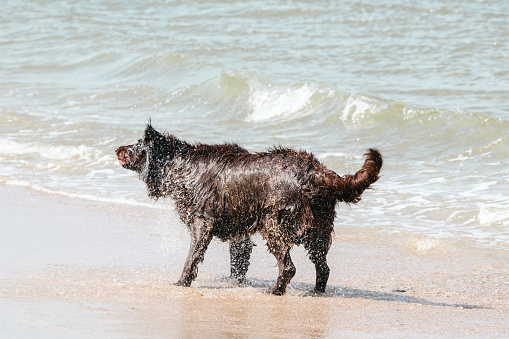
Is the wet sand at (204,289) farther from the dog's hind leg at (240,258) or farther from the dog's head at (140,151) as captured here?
the dog's head at (140,151)

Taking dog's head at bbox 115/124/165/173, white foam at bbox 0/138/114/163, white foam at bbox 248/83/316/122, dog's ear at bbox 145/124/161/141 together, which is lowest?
white foam at bbox 0/138/114/163

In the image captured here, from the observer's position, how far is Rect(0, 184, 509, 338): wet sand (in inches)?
202

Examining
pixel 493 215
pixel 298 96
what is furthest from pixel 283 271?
pixel 298 96

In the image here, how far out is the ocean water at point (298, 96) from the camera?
973 cm

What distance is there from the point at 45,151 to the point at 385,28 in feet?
41.3

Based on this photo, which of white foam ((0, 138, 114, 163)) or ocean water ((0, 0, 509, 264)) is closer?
ocean water ((0, 0, 509, 264))

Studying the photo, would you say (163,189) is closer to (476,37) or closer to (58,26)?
(476,37)

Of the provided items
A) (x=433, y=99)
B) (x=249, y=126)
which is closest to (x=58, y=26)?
(x=249, y=126)

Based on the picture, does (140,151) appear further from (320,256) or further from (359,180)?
(359,180)

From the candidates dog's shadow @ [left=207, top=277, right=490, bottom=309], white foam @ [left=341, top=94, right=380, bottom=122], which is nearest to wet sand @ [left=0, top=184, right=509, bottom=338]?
dog's shadow @ [left=207, top=277, right=490, bottom=309]

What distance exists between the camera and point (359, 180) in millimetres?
5770

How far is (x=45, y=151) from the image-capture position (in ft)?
39.7

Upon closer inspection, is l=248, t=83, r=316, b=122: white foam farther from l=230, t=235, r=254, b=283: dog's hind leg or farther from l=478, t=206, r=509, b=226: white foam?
l=230, t=235, r=254, b=283: dog's hind leg

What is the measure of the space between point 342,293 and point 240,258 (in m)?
0.95
